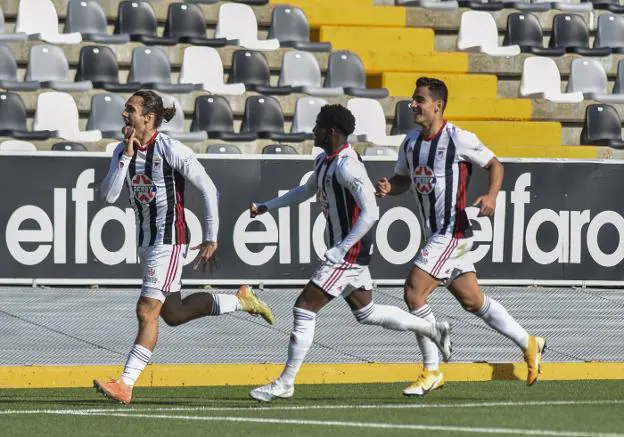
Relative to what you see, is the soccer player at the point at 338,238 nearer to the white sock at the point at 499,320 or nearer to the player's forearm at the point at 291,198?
the player's forearm at the point at 291,198

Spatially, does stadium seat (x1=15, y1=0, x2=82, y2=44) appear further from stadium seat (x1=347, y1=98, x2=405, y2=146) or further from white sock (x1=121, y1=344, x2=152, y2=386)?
white sock (x1=121, y1=344, x2=152, y2=386)

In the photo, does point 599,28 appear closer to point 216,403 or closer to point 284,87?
point 284,87

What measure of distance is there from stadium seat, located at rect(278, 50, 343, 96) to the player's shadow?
926 centimetres

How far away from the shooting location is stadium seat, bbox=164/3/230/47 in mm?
20359

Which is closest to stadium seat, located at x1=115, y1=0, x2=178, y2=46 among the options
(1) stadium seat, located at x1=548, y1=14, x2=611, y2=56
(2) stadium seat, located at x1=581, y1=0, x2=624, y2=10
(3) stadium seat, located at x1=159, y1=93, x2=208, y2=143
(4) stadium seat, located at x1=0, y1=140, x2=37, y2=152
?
(3) stadium seat, located at x1=159, y1=93, x2=208, y2=143

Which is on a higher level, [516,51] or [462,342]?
[516,51]

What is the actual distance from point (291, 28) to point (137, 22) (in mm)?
2173

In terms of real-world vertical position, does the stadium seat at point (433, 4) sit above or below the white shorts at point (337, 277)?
above

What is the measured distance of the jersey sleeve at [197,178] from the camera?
32.0 feet

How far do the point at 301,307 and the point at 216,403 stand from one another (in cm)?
79

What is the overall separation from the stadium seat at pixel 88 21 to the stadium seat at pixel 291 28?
2223 mm

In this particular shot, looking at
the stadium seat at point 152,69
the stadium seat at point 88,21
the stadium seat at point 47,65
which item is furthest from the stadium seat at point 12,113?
the stadium seat at point 88,21

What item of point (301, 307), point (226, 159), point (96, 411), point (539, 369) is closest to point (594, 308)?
point (226, 159)

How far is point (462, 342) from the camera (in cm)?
1320
